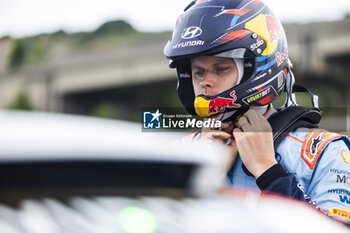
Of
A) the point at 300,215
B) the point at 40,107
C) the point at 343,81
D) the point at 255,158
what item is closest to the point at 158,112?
the point at 255,158

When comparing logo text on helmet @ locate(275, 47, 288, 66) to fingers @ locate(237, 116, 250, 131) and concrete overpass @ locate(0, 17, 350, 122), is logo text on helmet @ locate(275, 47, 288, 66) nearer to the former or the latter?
fingers @ locate(237, 116, 250, 131)

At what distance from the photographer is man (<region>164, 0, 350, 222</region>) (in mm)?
1865

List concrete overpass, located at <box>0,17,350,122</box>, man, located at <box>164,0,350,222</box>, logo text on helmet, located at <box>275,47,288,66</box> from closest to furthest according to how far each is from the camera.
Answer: man, located at <box>164,0,350,222</box>, logo text on helmet, located at <box>275,47,288,66</box>, concrete overpass, located at <box>0,17,350,122</box>

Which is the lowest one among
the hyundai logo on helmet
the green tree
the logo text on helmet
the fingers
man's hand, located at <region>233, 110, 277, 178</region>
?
the green tree

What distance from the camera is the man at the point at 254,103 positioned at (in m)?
1.87

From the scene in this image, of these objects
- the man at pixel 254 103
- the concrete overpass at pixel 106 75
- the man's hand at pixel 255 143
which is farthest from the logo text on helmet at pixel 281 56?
the concrete overpass at pixel 106 75

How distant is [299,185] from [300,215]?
383 mm

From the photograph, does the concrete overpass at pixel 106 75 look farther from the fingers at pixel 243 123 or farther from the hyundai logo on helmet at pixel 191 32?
the fingers at pixel 243 123

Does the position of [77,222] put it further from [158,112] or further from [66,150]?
[158,112]

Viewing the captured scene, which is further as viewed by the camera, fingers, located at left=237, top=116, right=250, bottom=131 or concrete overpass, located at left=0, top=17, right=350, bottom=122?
concrete overpass, located at left=0, top=17, right=350, bottom=122

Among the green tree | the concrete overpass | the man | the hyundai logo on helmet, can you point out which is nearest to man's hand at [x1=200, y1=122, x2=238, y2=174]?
the man

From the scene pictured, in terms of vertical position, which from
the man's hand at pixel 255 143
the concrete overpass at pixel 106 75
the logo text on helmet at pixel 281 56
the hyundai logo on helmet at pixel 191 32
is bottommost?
the concrete overpass at pixel 106 75

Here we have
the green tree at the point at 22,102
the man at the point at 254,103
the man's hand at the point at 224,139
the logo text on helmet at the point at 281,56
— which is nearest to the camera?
the man at the point at 254,103

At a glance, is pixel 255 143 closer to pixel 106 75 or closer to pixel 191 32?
pixel 191 32
